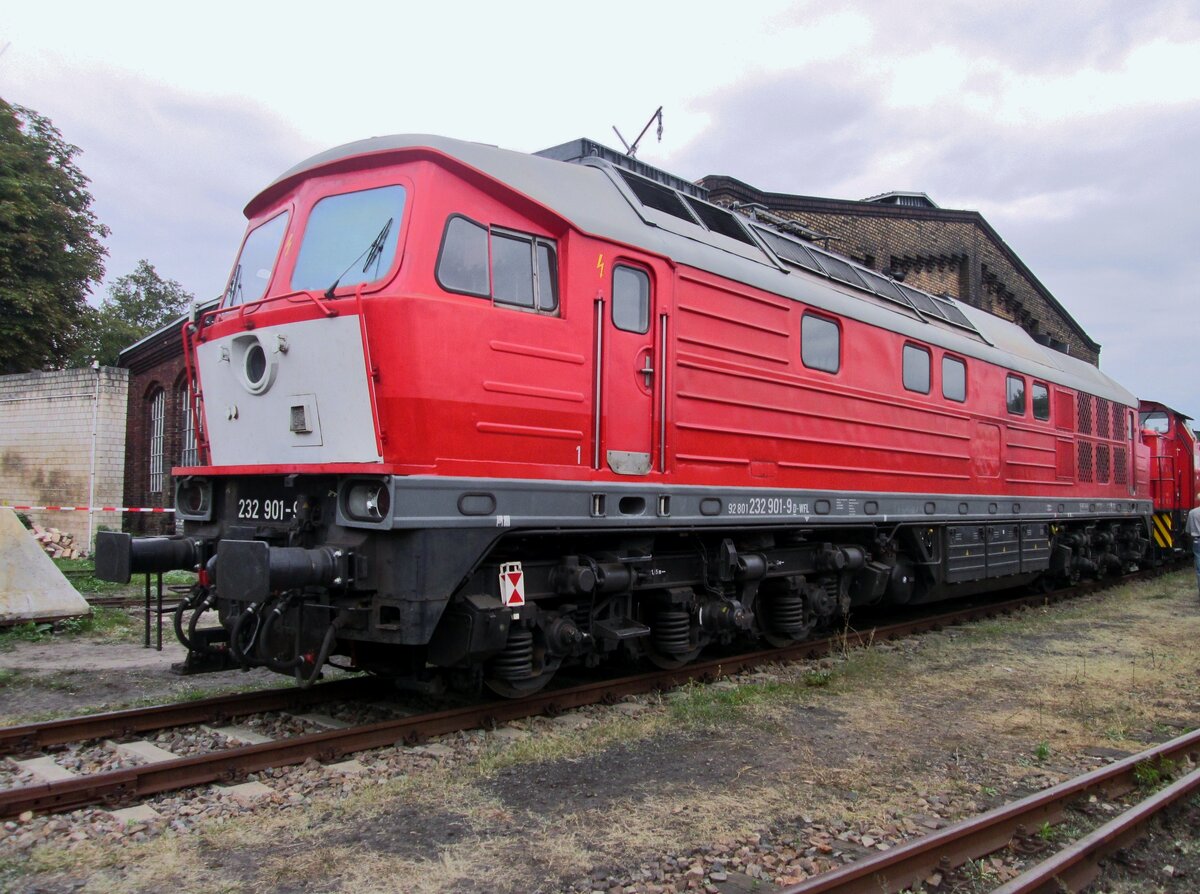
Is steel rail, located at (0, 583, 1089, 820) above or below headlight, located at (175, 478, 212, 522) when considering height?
below

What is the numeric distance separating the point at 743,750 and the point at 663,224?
3.82 meters

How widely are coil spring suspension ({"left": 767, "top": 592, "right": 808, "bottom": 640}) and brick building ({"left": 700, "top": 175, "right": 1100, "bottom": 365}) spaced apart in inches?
369

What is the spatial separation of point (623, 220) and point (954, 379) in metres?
5.72

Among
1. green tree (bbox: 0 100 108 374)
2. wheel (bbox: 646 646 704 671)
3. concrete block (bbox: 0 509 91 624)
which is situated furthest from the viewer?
green tree (bbox: 0 100 108 374)

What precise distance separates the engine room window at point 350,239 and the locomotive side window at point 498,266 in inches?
13.3

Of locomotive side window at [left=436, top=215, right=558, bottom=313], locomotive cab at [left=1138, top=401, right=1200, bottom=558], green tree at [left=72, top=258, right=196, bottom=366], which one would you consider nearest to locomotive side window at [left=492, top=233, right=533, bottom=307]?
locomotive side window at [left=436, top=215, right=558, bottom=313]

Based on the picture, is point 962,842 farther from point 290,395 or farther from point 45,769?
point 45,769

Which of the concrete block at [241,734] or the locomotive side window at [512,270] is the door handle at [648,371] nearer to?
the locomotive side window at [512,270]

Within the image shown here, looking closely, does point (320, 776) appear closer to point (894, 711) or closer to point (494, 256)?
point (494, 256)

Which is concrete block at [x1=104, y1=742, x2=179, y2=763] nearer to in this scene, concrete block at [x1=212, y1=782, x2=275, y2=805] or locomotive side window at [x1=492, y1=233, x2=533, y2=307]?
concrete block at [x1=212, y1=782, x2=275, y2=805]

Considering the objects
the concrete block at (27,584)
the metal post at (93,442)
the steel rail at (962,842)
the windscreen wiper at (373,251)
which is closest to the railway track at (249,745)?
the windscreen wiper at (373,251)

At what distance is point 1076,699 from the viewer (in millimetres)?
7039

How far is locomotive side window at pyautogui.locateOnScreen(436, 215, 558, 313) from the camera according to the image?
5508 mm

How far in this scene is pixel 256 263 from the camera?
6.52 m
